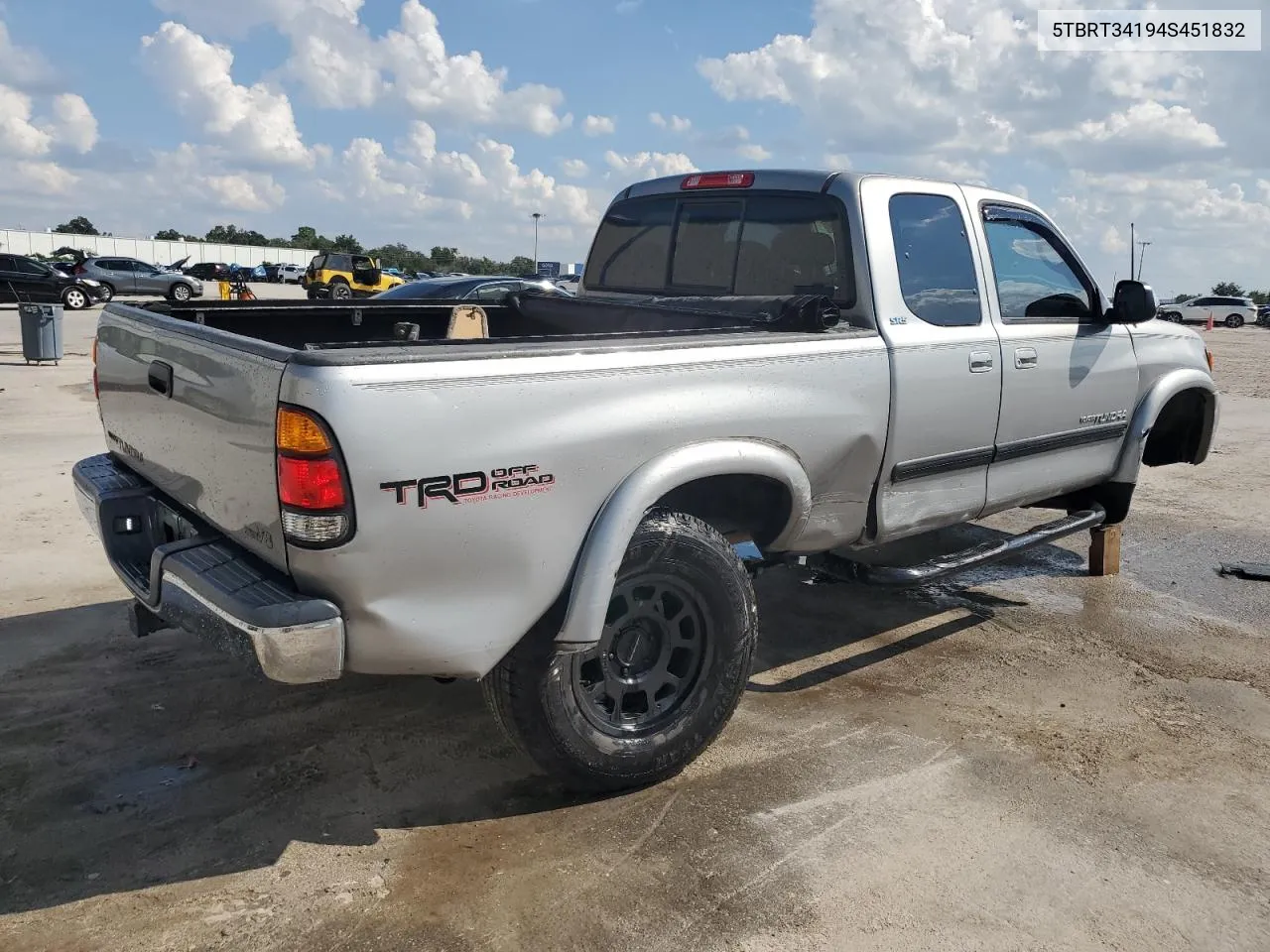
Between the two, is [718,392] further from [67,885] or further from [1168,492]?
[1168,492]

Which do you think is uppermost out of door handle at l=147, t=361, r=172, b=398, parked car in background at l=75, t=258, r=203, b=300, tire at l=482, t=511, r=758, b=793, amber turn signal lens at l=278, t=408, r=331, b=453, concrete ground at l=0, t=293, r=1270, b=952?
parked car in background at l=75, t=258, r=203, b=300

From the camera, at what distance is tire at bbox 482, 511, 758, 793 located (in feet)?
9.95

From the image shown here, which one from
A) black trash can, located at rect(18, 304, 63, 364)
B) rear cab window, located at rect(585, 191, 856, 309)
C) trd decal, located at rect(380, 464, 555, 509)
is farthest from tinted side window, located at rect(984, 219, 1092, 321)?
black trash can, located at rect(18, 304, 63, 364)

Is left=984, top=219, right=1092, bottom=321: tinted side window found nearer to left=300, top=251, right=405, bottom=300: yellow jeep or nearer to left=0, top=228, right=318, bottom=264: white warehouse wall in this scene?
left=300, top=251, right=405, bottom=300: yellow jeep

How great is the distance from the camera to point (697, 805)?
327 centimetres

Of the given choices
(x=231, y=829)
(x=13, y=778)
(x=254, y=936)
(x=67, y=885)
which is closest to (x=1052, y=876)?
(x=254, y=936)

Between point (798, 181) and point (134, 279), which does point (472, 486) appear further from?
point (134, 279)

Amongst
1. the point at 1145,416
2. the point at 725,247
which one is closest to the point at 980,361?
the point at 725,247

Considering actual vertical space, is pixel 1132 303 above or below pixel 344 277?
below

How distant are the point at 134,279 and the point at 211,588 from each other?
3315cm

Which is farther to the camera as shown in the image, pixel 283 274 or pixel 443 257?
pixel 443 257

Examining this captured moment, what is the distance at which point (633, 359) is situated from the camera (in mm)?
3016

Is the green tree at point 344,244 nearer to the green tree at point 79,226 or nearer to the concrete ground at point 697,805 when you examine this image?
the green tree at point 79,226

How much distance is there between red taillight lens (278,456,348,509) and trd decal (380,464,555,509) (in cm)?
11
